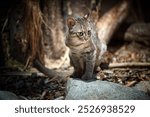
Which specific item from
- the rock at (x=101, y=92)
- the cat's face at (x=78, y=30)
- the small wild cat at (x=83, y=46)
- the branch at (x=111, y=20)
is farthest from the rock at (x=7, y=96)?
the branch at (x=111, y=20)

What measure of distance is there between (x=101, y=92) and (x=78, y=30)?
51 centimetres

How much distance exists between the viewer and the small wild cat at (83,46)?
2602 millimetres

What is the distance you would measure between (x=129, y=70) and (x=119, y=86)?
43 centimetres

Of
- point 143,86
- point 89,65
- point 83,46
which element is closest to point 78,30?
point 83,46

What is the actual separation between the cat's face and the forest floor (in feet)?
1.41

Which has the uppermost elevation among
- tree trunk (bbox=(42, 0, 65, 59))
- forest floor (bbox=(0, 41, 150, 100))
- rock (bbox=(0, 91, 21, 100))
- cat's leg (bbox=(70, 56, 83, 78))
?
tree trunk (bbox=(42, 0, 65, 59))

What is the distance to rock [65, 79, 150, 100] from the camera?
2650 millimetres

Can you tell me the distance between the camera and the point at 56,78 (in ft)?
9.60

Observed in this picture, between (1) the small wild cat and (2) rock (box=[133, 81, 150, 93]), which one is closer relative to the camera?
(1) the small wild cat

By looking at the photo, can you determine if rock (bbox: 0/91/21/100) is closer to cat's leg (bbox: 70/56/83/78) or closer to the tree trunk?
cat's leg (bbox: 70/56/83/78)

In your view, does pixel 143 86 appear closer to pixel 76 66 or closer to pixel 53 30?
pixel 76 66

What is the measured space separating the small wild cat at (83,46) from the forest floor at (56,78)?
160 mm

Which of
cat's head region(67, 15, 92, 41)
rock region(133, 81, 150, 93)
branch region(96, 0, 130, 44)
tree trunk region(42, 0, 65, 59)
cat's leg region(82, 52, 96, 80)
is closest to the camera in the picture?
cat's head region(67, 15, 92, 41)

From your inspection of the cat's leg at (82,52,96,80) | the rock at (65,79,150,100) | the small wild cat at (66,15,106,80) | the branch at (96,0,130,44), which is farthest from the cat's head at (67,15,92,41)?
the branch at (96,0,130,44)
